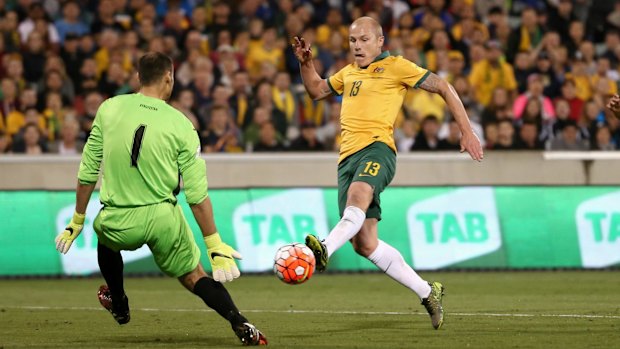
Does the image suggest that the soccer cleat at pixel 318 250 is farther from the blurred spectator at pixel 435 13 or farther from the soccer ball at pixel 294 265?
the blurred spectator at pixel 435 13

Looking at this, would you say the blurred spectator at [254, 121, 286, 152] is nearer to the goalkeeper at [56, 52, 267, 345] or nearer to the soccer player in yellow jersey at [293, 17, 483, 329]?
the soccer player in yellow jersey at [293, 17, 483, 329]

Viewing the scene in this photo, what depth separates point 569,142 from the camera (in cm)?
1911

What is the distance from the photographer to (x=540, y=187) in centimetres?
1733

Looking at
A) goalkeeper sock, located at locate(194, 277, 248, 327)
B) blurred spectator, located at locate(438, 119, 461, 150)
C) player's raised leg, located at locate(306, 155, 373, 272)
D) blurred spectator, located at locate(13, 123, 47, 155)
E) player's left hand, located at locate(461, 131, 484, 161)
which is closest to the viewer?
goalkeeper sock, located at locate(194, 277, 248, 327)

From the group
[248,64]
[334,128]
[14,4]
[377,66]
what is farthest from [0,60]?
[377,66]

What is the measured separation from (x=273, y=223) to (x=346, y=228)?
7486 mm

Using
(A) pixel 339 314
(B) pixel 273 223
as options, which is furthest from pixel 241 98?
(A) pixel 339 314

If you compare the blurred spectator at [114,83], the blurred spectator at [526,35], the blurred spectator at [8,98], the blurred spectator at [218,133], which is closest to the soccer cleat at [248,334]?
the blurred spectator at [218,133]

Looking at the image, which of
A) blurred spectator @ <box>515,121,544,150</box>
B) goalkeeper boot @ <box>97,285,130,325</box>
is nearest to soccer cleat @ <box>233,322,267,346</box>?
goalkeeper boot @ <box>97,285,130,325</box>

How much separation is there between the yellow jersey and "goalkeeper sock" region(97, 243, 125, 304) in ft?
7.01

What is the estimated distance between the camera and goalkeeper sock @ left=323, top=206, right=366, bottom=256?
9094 millimetres

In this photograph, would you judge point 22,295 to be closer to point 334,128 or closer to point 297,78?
point 334,128

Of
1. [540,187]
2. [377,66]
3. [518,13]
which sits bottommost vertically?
[540,187]

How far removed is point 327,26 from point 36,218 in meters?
6.91
